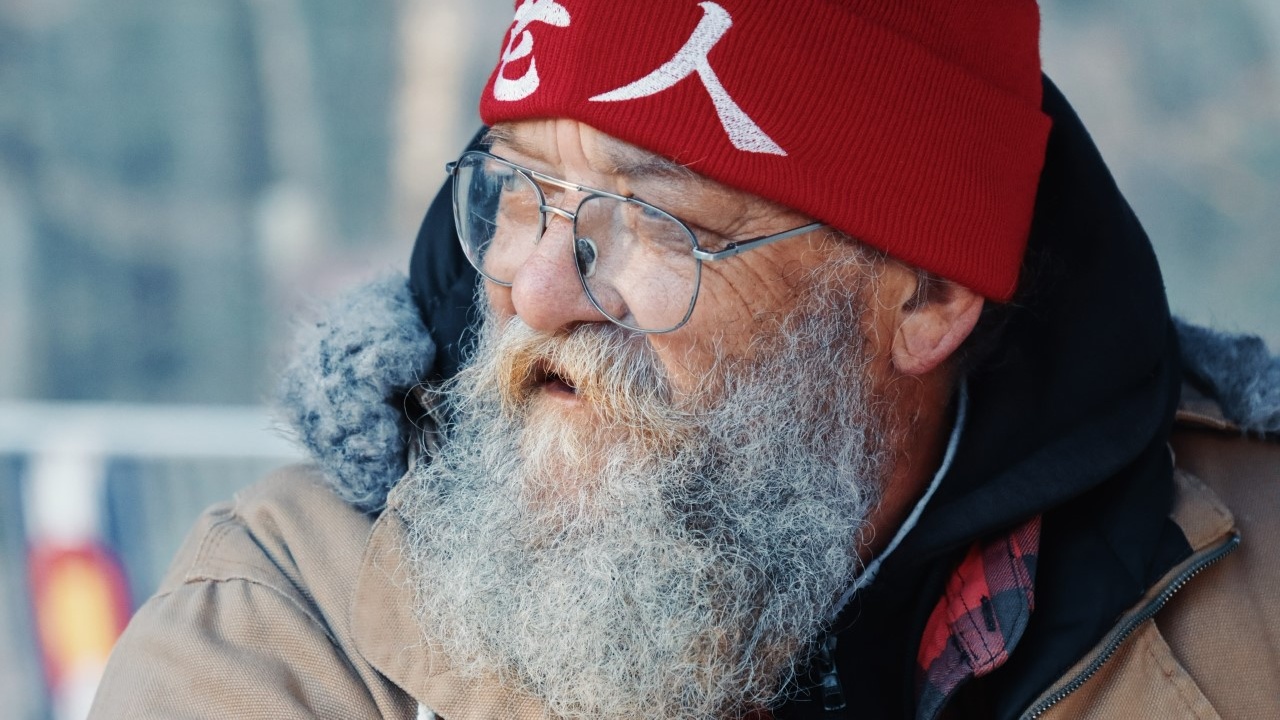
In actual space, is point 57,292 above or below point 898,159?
below

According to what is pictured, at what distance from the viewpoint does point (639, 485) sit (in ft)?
6.19

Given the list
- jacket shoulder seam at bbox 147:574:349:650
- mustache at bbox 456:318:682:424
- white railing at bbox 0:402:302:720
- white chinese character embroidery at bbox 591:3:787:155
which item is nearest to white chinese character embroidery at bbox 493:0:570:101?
white chinese character embroidery at bbox 591:3:787:155

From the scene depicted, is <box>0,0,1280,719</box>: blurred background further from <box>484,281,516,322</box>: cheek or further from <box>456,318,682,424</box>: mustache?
<box>456,318,682,424</box>: mustache

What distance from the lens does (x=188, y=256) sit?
15.6 ft

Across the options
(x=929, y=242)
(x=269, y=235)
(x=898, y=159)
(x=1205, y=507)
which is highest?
(x=898, y=159)

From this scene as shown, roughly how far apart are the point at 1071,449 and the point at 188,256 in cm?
377

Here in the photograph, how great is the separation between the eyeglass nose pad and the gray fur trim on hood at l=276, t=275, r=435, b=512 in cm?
37

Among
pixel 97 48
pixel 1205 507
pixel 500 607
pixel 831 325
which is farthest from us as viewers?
pixel 97 48

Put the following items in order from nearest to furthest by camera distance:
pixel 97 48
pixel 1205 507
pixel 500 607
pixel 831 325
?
pixel 500 607 < pixel 831 325 < pixel 1205 507 < pixel 97 48

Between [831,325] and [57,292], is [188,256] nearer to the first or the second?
[57,292]

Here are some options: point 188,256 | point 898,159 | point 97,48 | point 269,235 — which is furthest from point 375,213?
point 898,159

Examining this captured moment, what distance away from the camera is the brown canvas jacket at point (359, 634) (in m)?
1.80

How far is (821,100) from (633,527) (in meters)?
0.78

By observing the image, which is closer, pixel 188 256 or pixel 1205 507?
pixel 1205 507
